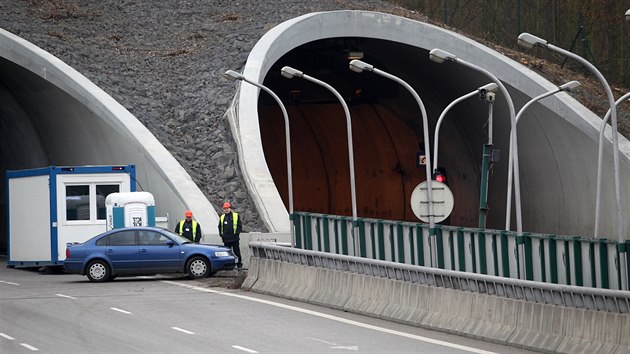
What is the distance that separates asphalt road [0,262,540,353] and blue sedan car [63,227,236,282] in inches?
56.4

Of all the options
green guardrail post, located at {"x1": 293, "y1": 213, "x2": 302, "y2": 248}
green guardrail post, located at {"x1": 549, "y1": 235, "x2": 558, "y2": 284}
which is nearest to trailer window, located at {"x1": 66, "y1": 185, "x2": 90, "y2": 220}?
green guardrail post, located at {"x1": 293, "y1": 213, "x2": 302, "y2": 248}

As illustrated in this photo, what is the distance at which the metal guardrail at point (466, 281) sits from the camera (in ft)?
52.2

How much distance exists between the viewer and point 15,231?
33.6 m

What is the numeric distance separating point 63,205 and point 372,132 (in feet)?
86.0

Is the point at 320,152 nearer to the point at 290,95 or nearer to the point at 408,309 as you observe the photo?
the point at 290,95

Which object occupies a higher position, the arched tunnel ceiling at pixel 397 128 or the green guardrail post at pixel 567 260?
the arched tunnel ceiling at pixel 397 128

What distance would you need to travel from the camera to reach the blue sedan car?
28547 mm

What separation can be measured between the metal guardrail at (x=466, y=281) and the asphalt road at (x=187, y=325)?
841 mm

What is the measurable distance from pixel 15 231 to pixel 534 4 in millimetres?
28334

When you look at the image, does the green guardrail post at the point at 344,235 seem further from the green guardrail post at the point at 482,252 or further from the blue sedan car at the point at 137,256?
the green guardrail post at the point at 482,252

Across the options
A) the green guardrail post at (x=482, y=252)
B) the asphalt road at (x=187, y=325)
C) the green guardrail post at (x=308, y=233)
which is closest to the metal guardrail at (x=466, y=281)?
the asphalt road at (x=187, y=325)

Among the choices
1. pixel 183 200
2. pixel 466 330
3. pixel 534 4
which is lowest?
pixel 466 330

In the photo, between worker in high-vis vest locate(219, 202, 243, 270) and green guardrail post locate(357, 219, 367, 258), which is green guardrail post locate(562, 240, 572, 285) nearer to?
green guardrail post locate(357, 219, 367, 258)

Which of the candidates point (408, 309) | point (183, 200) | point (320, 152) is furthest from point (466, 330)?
point (320, 152)
